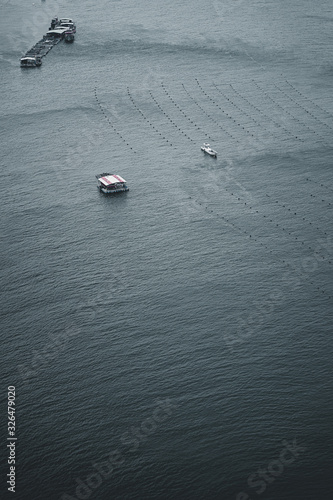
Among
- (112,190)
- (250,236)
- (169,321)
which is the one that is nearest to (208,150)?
(112,190)

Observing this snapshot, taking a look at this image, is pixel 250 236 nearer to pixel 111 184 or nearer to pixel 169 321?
pixel 169 321

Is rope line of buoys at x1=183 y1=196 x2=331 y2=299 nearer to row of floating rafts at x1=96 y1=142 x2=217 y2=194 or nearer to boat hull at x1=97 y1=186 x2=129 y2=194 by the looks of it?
boat hull at x1=97 y1=186 x2=129 y2=194

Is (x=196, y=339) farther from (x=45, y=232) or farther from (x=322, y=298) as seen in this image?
(x=45, y=232)

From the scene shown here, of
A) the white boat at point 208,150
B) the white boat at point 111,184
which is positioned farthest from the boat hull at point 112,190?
the white boat at point 208,150

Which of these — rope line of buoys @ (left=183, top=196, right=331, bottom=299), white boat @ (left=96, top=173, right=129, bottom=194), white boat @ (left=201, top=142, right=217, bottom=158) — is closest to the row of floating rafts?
white boat @ (left=96, top=173, right=129, bottom=194)

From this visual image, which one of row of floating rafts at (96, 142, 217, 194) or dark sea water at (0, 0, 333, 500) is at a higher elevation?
row of floating rafts at (96, 142, 217, 194)

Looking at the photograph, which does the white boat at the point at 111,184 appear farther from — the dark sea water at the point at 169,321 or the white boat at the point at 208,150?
the white boat at the point at 208,150
